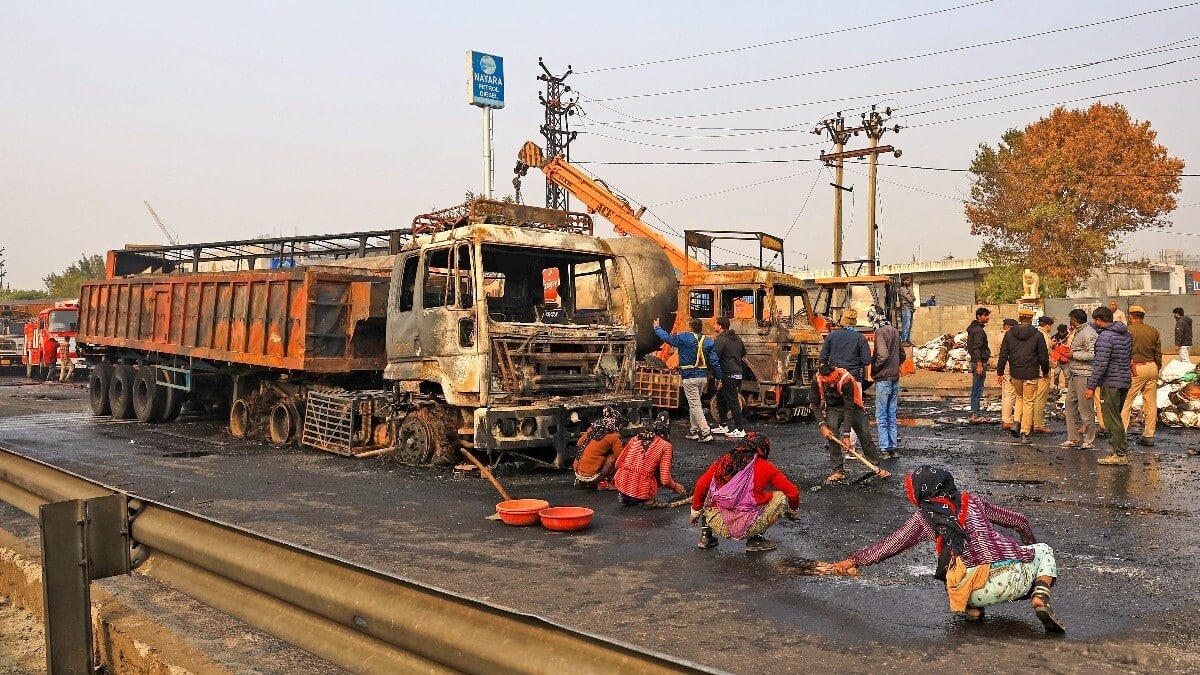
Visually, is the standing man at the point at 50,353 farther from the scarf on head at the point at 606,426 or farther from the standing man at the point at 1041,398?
the standing man at the point at 1041,398

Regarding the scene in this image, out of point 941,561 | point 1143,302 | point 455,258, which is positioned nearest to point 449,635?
point 941,561

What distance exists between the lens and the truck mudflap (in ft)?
30.7

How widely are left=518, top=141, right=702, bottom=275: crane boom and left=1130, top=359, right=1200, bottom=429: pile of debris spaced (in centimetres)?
1002

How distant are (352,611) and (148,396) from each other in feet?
49.3

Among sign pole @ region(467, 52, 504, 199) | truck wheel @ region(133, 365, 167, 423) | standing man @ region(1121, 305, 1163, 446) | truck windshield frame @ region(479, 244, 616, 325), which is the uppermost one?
sign pole @ region(467, 52, 504, 199)

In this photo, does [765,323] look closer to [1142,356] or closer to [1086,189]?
[1142,356]

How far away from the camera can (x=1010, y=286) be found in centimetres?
3506

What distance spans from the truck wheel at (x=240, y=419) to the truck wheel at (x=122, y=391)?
381cm

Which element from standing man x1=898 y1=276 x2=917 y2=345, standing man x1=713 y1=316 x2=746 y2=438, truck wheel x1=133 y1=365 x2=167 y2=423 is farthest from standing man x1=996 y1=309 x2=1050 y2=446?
truck wheel x1=133 y1=365 x2=167 y2=423

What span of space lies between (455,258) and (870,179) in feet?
80.0

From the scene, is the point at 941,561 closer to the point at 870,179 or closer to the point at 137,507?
the point at 137,507

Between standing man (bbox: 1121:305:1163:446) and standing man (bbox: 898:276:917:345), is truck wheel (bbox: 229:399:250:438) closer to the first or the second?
standing man (bbox: 1121:305:1163:446)

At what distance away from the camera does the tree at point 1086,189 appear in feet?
110

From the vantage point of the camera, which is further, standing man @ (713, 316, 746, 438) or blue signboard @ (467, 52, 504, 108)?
blue signboard @ (467, 52, 504, 108)
